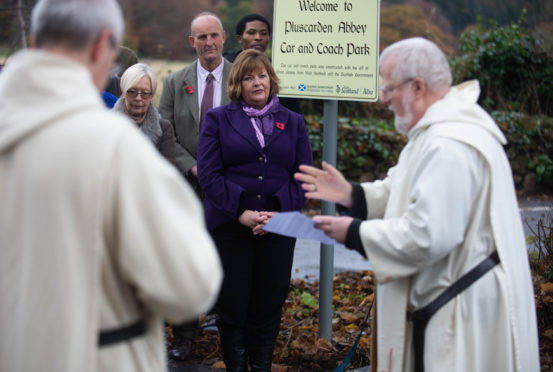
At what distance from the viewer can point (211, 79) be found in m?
5.14

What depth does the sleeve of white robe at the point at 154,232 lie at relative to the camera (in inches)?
67.9

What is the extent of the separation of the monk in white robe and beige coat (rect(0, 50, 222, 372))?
1101 millimetres

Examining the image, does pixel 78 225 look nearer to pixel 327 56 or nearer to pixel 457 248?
pixel 457 248

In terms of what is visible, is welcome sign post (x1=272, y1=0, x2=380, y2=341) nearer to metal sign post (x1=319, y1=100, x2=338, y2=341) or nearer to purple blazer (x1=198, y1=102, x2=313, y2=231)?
metal sign post (x1=319, y1=100, x2=338, y2=341)

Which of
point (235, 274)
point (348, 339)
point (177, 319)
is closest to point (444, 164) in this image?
point (177, 319)

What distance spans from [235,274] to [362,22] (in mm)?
1892

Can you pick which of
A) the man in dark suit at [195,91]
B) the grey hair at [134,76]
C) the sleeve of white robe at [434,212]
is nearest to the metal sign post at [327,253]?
the man in dark suit at [195,91]

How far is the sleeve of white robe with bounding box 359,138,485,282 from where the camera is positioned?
→ 2.60 meters

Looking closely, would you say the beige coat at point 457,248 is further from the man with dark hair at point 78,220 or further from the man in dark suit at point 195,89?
the man in dark suit at point 195,89

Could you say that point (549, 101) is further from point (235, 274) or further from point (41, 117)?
point (41, 117)

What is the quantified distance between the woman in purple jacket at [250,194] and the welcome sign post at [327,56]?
15.4 inches

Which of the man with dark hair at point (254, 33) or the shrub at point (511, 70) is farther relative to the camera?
the shrub at point (511, 70)

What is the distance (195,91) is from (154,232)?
3.51 m

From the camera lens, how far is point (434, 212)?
259 centimetres
